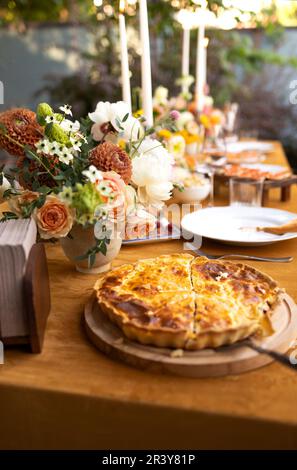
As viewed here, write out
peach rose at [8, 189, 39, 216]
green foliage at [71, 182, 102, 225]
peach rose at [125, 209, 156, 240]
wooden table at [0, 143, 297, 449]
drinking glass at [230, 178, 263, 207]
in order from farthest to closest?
drinking glass at [230, 178, 263, 207]
peach rose at [125, 209, 156, 240]
peach rose at [8, 189, 39, 216]
green foliage at [71, 182, 102, 225]
wooden table at [0, 143, 297, 449]

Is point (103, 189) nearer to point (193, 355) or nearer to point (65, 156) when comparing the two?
point (65, 156)

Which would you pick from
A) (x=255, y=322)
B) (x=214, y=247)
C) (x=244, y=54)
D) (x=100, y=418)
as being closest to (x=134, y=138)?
(x=214, y=247)

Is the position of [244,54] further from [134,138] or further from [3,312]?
[3,312]

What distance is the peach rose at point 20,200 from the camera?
3.44ft

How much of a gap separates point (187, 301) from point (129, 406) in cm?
23

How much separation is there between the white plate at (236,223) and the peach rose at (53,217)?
0.49 m

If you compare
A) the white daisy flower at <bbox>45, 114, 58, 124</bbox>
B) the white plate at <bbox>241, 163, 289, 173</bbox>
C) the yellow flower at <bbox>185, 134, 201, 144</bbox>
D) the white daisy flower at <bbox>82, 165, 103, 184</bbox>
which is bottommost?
the white plate at <bbox>241, 163, 289, 173</bbox>

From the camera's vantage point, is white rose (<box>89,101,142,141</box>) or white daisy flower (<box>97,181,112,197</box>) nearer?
white daisy flower (<box>97,181,112,197</box>)

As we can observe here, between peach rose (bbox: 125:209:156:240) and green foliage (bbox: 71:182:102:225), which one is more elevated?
green foliage (bbox: 71:182:102:225)

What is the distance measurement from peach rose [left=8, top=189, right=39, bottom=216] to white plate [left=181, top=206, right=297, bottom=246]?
0.52m

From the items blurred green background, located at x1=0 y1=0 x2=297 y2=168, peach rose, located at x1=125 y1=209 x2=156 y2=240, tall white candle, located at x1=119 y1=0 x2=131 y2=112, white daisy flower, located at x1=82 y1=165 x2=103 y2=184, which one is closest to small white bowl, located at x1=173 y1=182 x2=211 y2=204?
tall white candle, located at x1=119 y1=0 x2=131 y2=112

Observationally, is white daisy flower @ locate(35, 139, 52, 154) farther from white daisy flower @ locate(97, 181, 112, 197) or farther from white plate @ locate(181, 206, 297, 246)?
white plate @ locate(181, 206, 297, 246)

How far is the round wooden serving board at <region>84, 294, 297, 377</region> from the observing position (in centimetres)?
79

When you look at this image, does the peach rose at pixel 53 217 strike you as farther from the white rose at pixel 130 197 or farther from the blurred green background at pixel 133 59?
the blurred green background at pixel 133 59
